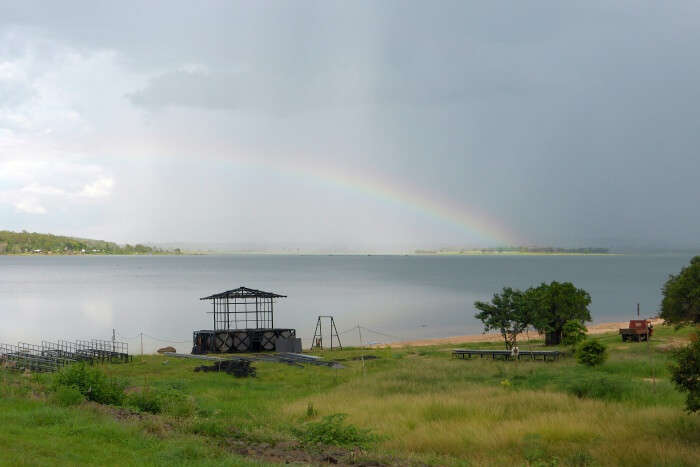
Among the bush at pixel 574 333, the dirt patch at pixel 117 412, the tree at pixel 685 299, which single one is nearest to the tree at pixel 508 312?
the bush at pixel 574 333

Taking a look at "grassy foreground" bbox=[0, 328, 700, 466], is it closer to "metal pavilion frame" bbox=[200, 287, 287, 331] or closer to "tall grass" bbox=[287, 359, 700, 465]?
"tall grass" bbox=[287, 359, 700, 465]

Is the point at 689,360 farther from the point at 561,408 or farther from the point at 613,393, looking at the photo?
the point at 613,393

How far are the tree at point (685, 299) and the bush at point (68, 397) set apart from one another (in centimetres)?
3422

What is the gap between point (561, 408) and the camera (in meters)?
16.7

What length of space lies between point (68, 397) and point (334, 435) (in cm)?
721

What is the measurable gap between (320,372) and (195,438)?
1775 centimetres

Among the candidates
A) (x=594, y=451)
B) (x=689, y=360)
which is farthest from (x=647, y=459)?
(x=689, y=360)

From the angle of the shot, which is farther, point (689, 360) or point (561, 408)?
point (561, 408)

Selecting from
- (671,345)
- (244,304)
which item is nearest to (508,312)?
(671,345)

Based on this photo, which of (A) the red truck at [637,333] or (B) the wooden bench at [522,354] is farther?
(A) the red truck at [637,333]

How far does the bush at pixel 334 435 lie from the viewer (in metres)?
13.6

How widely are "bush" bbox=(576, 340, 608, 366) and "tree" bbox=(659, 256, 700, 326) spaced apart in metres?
13.5

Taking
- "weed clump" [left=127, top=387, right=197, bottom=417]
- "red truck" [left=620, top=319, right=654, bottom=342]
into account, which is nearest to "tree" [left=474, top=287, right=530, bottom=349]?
"red truck" [left=620, top=319, right=654, bottom=342]

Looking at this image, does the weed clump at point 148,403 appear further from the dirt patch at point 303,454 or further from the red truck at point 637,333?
the red truck at point 637,333
